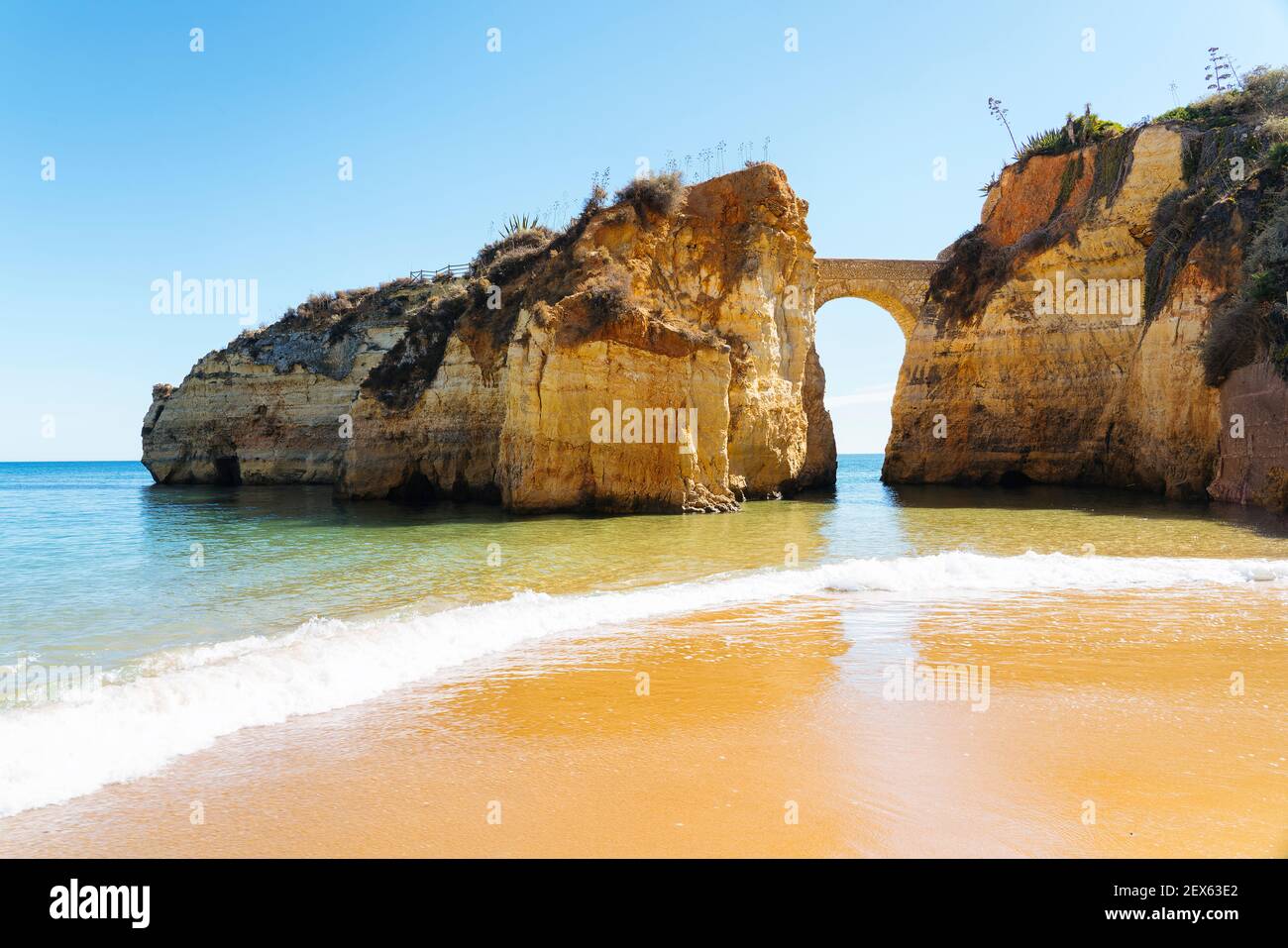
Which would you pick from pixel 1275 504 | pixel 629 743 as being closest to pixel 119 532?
pixel 629 743

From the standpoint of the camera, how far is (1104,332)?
2389 centimetres

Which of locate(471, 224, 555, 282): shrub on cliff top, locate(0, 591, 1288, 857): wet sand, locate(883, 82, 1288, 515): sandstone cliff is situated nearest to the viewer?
locate(0, 591, 1288, 857): wet sand

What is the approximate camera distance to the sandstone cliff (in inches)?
731

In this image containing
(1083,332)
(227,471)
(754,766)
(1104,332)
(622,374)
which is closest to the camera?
(754,766)

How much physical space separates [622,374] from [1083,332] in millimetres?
14949

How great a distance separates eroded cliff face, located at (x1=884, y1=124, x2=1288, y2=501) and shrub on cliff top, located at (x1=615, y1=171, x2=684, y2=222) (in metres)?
11.3

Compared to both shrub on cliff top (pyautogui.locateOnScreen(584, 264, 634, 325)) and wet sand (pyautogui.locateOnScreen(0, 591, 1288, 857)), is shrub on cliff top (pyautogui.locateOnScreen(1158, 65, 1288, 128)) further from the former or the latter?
wet sand (pyautogui.locateOnScreen(0, 591, 1288, 857))

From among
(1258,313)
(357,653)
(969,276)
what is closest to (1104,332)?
(969,276)

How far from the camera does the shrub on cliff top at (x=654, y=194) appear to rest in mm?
21406

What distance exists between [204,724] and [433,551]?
25.8ft

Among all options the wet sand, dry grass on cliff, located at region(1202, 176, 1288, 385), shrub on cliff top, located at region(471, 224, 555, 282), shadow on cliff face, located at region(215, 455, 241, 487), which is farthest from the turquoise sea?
shadow on cliff face, located at region(215, 455, 241, 487)

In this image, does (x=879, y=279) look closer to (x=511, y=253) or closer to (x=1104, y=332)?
(x=1104, y=332)

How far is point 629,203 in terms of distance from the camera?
2150 cm
